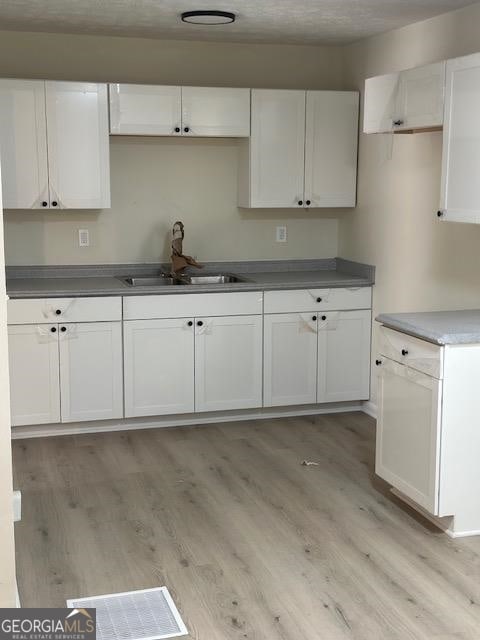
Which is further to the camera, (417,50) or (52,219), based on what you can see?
(52,219)

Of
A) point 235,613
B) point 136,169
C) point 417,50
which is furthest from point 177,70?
point 235,613

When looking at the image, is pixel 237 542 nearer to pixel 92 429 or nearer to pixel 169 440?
pixel 169 440

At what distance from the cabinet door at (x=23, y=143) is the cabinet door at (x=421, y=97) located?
2069 millimetres

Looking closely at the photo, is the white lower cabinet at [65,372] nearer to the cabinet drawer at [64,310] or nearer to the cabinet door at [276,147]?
the cabinet drawer at [64,310]

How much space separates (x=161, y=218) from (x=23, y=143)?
107cm

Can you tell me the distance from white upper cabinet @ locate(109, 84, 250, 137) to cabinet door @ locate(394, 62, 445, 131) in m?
1.34

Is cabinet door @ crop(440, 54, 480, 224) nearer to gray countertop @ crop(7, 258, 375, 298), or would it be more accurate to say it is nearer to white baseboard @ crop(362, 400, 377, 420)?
gray countertop @ crop(7, 258, 375, 298)

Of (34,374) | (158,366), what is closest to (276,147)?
(158,366)

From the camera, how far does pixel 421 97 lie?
4094mm

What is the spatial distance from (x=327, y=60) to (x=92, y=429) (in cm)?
292

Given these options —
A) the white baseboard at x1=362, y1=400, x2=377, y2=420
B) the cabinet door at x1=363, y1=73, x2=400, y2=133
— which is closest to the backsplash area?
the white baseboard at x1=362, y1=400, x2=377, y2=420

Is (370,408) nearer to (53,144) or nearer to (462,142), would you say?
(462,142)

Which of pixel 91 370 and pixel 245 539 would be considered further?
pixel 91 370

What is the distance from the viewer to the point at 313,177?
554 centimetres
